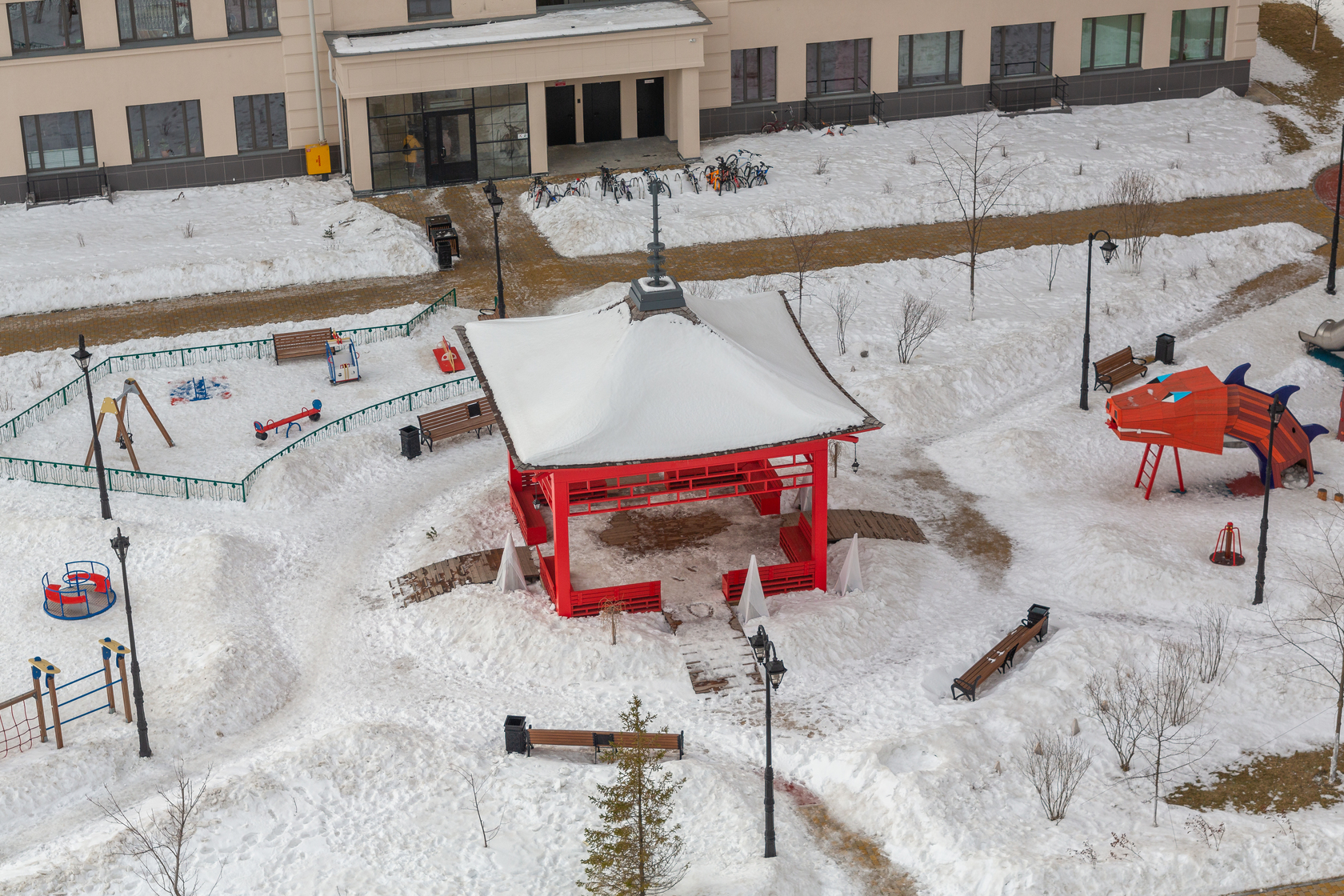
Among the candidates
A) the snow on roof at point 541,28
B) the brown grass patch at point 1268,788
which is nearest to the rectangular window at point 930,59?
the snow on roof at point 541,28

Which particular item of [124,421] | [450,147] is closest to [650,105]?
[450,147]

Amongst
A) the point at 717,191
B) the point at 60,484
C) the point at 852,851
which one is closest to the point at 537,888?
the point at 852,851

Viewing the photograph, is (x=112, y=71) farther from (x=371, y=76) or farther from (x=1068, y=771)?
(x=1068, y=771)

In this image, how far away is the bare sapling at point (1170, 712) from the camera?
27.8 metres

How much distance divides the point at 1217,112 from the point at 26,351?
42.5 metres

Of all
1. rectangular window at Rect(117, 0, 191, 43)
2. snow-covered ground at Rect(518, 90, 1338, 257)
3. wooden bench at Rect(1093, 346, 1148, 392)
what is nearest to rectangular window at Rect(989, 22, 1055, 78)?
snow-covered ground at Rect(518, 90, 1338, 257)

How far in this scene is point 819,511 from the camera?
108ft

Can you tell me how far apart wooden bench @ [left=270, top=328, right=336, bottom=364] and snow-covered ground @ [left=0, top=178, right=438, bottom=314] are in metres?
5.52

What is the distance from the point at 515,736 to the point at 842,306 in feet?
68.8

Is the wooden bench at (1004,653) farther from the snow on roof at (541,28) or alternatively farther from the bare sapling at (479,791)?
the snow on roof at (541,28)

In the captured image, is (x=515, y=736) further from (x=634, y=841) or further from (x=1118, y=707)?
(x=1118, y=707)

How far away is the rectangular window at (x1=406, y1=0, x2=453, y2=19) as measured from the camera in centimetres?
5622

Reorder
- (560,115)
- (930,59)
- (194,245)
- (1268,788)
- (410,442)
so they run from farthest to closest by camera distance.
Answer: (930,59)
(560,115)
(194,245)
(410,442)
(1268,788)

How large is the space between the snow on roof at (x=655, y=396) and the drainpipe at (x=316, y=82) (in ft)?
83.4
